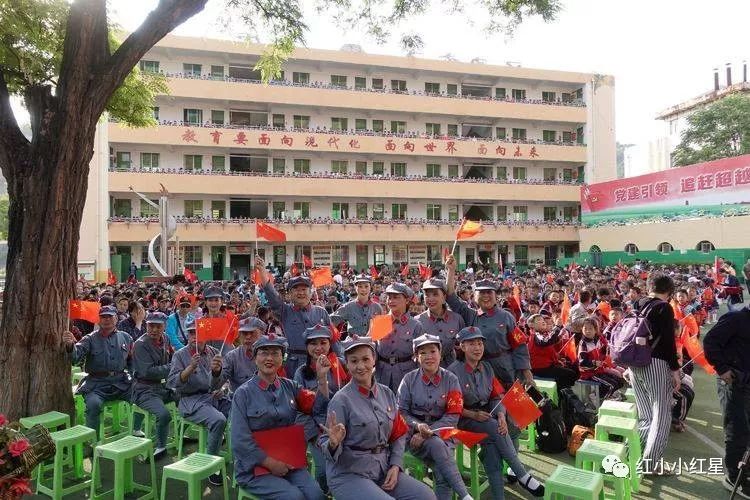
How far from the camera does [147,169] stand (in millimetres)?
26859

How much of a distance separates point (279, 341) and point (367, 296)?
3.04 metres

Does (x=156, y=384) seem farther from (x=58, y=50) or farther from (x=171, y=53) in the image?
(x=171, y=53)

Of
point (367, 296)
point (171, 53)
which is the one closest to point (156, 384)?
point (367, 296)

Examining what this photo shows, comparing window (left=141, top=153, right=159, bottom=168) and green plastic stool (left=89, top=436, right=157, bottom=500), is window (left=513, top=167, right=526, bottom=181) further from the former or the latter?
green plastic stool (left=89, top=436, right=157, bottom=500)

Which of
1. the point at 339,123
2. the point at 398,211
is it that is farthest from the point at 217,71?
the point at 398,211

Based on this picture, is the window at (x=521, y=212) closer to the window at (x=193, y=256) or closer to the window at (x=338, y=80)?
the window at (x=338, y=80)

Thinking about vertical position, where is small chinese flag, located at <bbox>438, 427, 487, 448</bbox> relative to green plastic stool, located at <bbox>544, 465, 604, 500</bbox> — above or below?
above

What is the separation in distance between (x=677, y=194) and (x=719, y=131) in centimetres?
1154

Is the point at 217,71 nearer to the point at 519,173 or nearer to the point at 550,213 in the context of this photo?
the point at 519,173

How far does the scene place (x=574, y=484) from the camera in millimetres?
3252

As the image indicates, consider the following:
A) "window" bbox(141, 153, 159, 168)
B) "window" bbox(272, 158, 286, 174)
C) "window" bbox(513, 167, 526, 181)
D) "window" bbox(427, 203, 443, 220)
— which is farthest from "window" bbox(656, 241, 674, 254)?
"window" bbox(141, 153, 159, 168)

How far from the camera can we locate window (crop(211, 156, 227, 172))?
2842 cm

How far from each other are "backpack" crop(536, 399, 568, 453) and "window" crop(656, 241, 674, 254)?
23.4 meters

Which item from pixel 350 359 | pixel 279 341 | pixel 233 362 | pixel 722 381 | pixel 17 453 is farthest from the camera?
pixel 233 362
